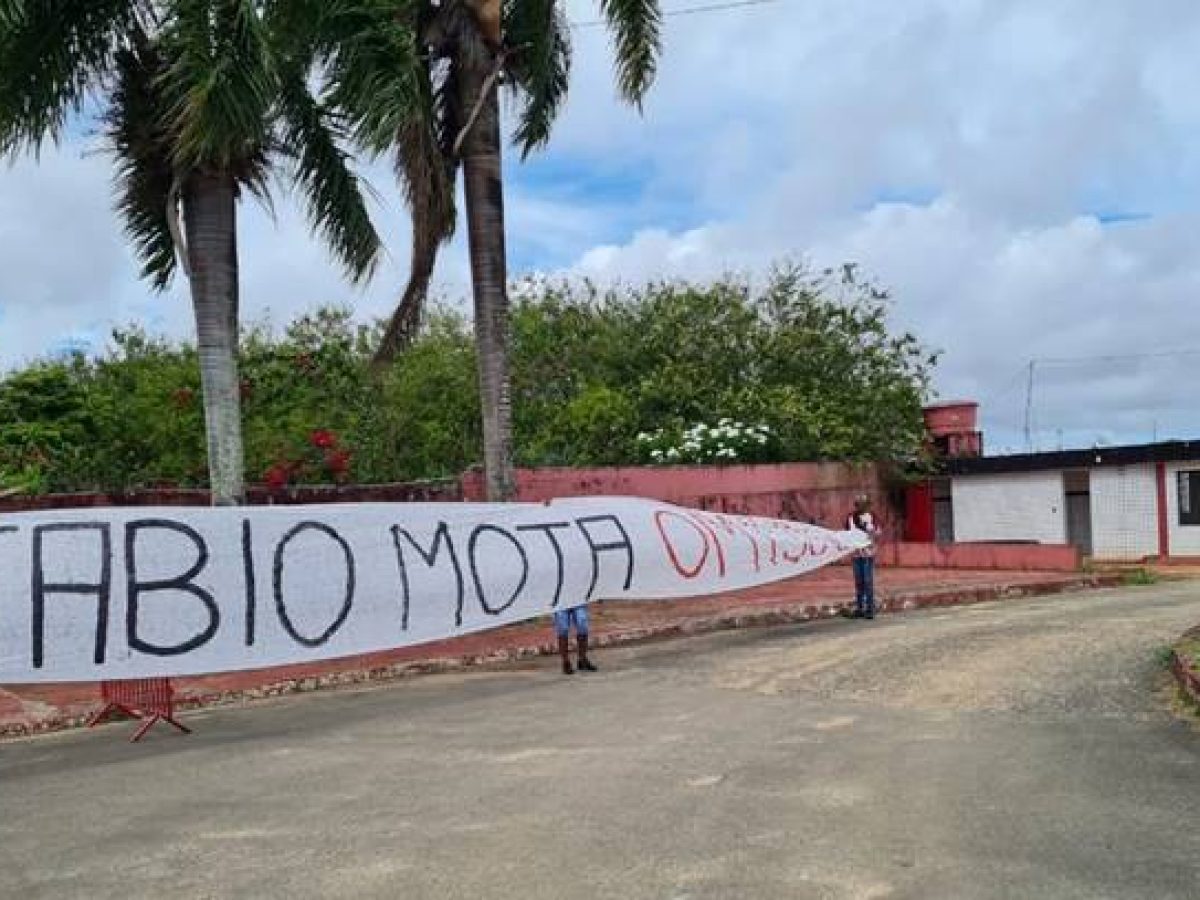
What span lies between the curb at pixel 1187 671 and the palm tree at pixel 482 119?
25.3 feet

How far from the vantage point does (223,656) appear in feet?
32.5

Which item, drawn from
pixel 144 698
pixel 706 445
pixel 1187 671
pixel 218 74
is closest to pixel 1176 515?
pixel 706 445

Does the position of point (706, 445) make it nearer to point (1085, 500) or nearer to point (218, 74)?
point (1085, 500)

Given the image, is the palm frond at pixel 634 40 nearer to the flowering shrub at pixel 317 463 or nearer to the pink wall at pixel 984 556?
the flowering shrub at pixel 317 463

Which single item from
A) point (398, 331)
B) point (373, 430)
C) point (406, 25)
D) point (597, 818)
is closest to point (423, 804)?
point (597, 818)

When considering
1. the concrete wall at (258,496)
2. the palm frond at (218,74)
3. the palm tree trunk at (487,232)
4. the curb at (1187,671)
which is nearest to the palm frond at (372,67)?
the palm frond at (218,74)

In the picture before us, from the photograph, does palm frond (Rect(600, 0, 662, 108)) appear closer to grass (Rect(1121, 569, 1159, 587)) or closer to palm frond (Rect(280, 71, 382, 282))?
palm frond (Rect(280, 71, 382, 282))

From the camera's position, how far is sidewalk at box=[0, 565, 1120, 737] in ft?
40.5

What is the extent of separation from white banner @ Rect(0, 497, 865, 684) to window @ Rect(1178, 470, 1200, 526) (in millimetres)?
19418

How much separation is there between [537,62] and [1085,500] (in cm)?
2040

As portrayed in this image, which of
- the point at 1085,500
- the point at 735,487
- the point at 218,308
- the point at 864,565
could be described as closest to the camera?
the point at 218,308

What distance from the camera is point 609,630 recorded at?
15922 mm

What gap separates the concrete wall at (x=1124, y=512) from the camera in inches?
1172

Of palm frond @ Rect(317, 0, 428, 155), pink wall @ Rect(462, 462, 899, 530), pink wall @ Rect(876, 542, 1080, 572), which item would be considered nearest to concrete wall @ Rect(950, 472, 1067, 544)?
pink wall @ Rect(462, 462, 899, 530)
